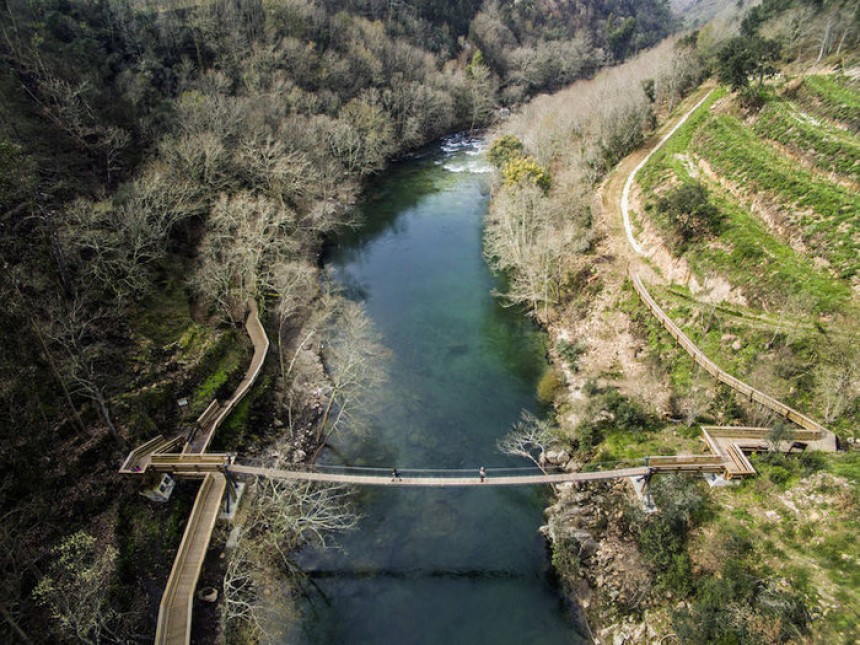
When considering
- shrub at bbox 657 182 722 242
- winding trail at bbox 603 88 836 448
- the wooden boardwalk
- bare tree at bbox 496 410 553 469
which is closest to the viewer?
the wooden boardwalk

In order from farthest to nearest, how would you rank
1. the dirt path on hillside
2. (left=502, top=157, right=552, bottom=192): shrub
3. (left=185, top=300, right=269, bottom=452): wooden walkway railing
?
(left=502, top=157, right=552, bottom=192): shrub → the dirt path on hillside → (left=185, top=300, right=269, bottom=452): wooden walkway railing

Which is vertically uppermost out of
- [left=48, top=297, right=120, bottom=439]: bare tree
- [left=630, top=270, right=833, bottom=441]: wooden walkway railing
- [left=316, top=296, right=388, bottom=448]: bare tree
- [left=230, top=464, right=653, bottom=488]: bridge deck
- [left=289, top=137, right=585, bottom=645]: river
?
[left=48, top=297, right=120, bottom=439]: bare tree

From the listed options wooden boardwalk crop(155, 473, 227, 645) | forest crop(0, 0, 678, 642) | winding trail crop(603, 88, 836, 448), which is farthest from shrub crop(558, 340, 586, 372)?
wooden boardwalk crop(155, 473, 227, 645)

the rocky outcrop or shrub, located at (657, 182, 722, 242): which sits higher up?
shrub, located at (657, 182, 722, 242)

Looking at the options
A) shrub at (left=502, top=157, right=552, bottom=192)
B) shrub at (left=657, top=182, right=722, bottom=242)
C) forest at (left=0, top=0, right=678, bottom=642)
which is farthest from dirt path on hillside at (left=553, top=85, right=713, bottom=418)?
forest at (left=0, top=0, right=678, bottom=642)

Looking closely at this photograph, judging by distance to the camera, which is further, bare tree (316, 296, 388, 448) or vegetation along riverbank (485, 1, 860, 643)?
bare tree (316, 296, 388, 448)

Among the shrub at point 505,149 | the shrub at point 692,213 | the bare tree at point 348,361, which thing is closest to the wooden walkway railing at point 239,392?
→ the bare tree at point 348,361

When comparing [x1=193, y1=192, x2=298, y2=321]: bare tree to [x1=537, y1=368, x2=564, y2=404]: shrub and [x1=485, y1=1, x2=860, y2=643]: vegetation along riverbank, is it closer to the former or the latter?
[x1=485, y1=1, x2=860, y2=643]: vegetation along riverbank
